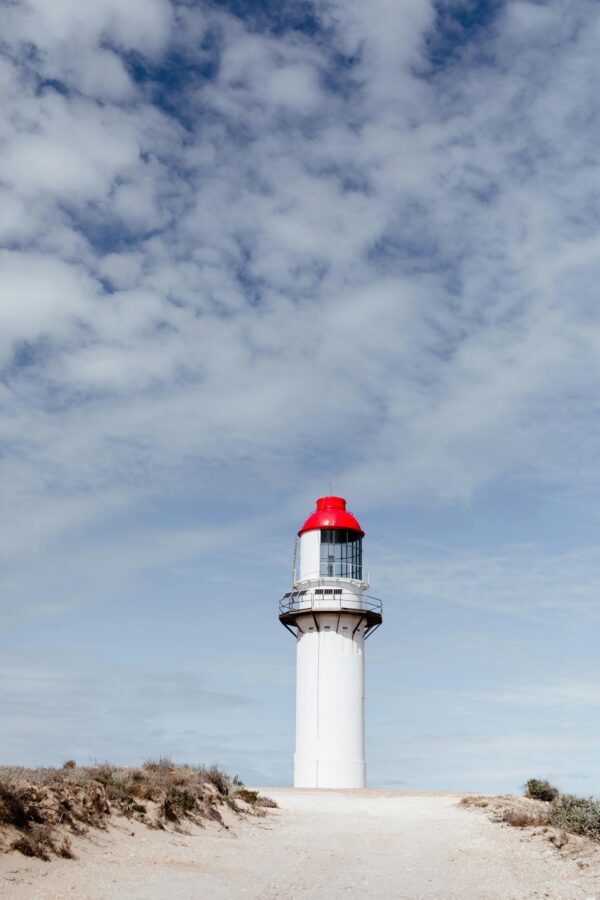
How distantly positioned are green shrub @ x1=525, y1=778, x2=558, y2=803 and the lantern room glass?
12.7m

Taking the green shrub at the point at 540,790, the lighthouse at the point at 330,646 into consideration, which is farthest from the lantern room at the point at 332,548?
the green shrub at the point at 540,790

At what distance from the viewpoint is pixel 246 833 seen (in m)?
22.0

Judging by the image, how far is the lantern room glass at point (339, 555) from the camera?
137 feet

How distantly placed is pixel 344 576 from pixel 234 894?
26900 millimetres

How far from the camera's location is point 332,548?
137 ft

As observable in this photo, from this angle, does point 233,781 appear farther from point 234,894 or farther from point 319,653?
point 234,894

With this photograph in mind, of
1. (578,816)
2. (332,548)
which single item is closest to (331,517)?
(332,548)

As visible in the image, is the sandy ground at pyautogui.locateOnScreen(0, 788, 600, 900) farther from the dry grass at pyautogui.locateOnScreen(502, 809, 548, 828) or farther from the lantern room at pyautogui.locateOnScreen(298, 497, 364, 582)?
the lantern room at pyautogui.locateOnScreen(298, 497, 364, 582)

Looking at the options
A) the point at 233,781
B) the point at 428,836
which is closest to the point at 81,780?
the point at 428,836

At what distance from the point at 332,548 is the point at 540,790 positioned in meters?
14.6

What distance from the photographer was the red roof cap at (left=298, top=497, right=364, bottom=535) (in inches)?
1642

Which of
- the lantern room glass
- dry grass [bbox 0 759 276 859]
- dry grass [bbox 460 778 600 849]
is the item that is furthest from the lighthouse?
dry grass [bbox 0 759 276 859]

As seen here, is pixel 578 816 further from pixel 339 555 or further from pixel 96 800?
pixel 339 555

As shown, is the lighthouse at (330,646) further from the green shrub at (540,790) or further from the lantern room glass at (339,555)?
the green shrub at (540,790)
